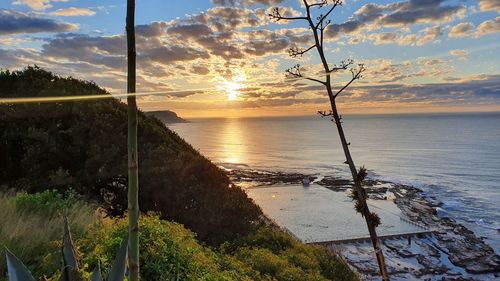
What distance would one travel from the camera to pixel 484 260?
34.6 m

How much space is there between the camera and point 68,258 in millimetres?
2168

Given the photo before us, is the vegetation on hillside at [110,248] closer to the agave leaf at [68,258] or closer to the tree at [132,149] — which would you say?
the agave leaf at [68,258]

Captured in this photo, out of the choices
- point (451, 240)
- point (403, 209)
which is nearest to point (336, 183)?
point (403, 209)

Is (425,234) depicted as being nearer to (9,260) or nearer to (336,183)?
(336,183)

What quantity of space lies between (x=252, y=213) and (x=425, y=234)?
3612cm

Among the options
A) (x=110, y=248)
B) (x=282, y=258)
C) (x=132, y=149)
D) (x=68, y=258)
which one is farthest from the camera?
(x=282, y=258)

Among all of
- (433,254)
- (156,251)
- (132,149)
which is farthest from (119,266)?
(433,254)

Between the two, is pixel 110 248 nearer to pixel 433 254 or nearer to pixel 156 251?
pixel 156 251

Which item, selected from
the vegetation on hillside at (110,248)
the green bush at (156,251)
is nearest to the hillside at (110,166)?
the vegetation on hillside at (110,248)

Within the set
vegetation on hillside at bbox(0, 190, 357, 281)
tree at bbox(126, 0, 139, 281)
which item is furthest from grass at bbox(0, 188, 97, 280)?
tree at bbox(126, 0, 139, 281)

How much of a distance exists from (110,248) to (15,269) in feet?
11.3

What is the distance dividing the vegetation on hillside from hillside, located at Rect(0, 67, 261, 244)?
4.88ft

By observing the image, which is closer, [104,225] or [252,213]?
[104,225]

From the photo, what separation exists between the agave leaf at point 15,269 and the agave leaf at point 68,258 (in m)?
0.52
